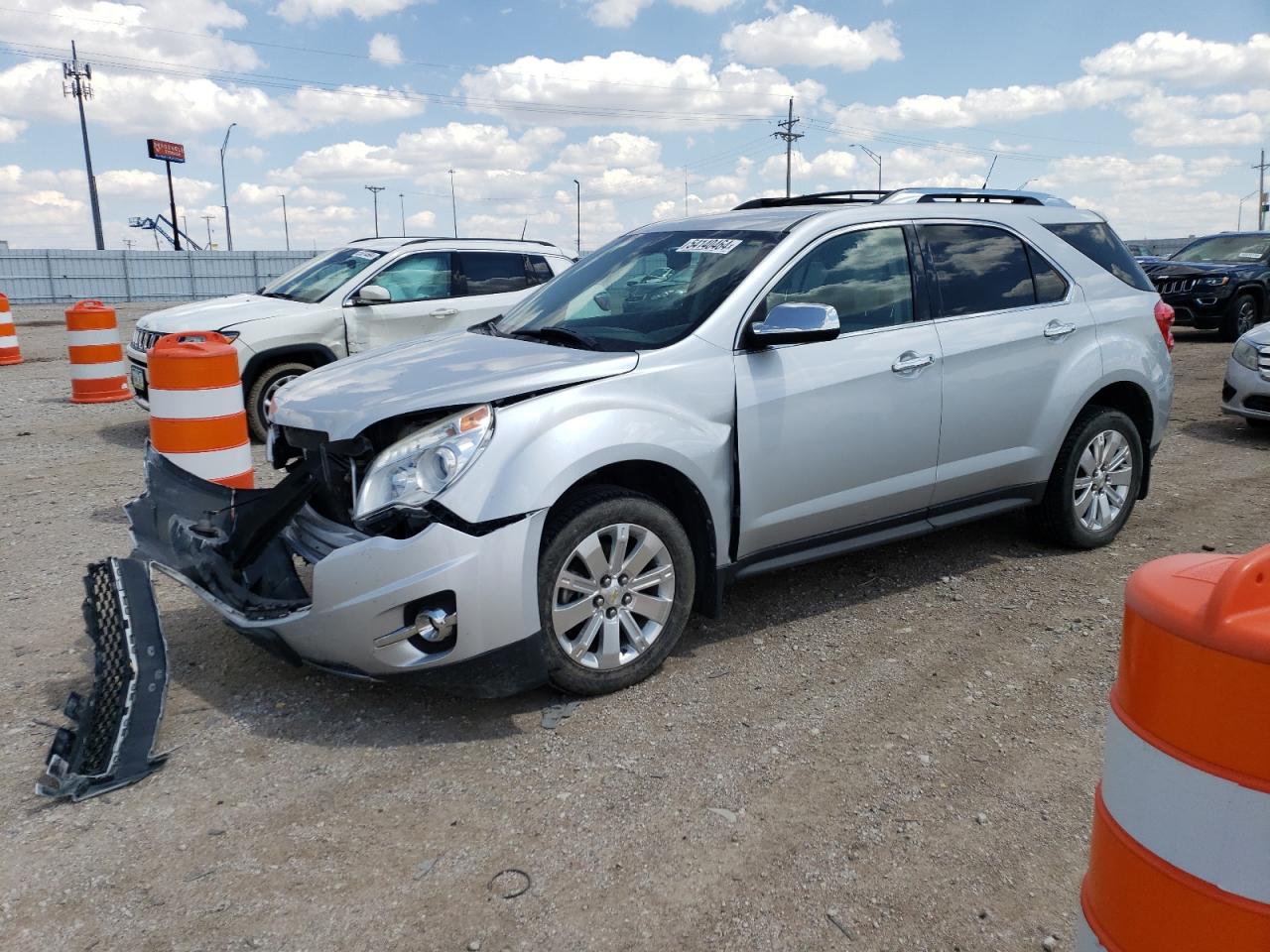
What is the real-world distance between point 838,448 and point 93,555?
4159mm

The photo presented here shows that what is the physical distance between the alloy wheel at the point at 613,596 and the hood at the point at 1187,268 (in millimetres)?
14743

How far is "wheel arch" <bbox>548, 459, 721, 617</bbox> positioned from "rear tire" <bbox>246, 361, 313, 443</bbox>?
5.57 m

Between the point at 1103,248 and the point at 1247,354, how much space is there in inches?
176

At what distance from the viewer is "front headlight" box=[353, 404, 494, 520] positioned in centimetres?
348

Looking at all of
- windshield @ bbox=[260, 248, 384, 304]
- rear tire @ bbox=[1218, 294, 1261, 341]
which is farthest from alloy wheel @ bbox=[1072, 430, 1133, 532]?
rear tire @ bbox=[1218, 294, 1261, 341]

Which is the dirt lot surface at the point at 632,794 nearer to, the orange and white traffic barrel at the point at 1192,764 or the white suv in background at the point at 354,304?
the orange and white traffic barrel at the point at 1192,764

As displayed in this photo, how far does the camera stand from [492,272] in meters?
9.75

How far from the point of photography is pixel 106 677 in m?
3.83

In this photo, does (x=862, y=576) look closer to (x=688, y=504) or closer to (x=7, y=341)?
(x=688, y=504)

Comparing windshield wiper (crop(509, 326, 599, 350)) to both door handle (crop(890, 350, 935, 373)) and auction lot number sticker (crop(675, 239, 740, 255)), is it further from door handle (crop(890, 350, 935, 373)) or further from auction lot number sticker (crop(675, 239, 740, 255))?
door handle (crop(890, 350, 935, 373))

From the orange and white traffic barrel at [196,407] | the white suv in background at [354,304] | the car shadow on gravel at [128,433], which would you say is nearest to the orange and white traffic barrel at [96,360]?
the car shadow on gravel at [128,433]

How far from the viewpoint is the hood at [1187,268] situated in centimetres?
1598

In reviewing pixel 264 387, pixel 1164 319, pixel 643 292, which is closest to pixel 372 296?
pixel 264 387

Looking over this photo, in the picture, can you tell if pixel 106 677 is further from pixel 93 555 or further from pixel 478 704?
pixel 93 555
